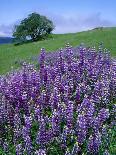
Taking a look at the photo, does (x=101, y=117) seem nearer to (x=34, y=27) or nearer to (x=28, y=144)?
(x=28, y=144)

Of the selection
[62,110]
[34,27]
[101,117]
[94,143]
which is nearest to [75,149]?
[94,143]

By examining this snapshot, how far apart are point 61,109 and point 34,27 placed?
65.8 meters

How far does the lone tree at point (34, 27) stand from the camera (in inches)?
2827

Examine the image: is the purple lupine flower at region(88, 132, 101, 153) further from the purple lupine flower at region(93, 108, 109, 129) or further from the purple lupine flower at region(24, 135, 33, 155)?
the purple lupine flower at region(24, 135, 33, 155)

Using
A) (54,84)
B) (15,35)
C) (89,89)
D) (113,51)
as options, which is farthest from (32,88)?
(15,35)

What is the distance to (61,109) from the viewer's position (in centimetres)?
1057

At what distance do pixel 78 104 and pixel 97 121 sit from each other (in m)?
1.15

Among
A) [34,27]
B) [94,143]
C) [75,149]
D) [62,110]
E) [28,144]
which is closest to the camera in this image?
[75,149]

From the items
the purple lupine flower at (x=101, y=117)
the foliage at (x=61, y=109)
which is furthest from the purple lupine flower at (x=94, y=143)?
the purple lupine flower at (x=101, y=117)

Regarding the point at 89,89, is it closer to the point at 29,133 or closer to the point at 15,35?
the point at 29,133

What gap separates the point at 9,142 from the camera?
36.2ft

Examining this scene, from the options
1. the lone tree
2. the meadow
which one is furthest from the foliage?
the lone tree

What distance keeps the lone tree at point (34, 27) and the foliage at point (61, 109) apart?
5708 cm

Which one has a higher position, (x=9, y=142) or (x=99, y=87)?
(x=99, y=87)
